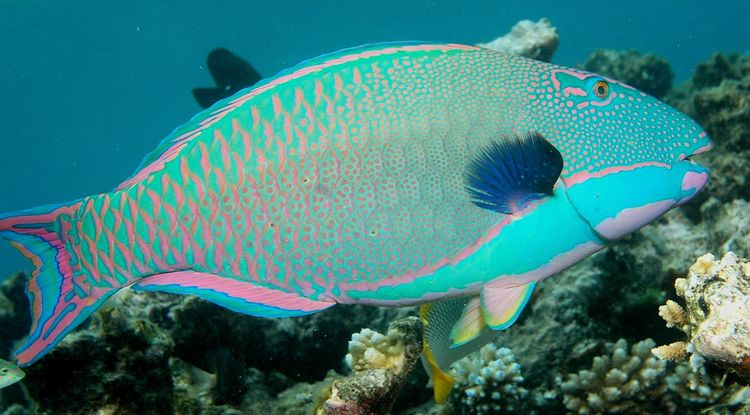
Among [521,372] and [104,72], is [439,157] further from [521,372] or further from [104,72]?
[104,72]

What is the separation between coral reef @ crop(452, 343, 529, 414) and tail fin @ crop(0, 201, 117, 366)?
9.21ft

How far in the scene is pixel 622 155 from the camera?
6.15 feet

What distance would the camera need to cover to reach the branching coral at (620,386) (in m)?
3.70

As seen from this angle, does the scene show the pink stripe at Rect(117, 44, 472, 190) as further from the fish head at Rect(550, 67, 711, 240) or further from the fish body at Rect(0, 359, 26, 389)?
the fish body at Rect(0, 359, 26, 389)

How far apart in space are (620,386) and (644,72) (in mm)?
10904

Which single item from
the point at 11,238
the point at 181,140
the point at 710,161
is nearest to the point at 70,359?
the point at 11,238

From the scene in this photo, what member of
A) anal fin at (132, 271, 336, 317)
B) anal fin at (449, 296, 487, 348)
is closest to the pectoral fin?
anal fin at (449, 296, 487, 348)

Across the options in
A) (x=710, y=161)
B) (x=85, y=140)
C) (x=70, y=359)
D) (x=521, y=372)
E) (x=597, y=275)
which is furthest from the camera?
(x=85, y=140)

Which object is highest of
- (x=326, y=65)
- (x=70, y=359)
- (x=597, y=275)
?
(x=326, y=65)

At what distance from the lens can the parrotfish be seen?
1859 mm

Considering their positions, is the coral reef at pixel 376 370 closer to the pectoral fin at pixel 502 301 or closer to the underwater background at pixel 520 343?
the underwater background at pixel 520 343

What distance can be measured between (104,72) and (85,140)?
26602 mm

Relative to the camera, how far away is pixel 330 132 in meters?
1.92

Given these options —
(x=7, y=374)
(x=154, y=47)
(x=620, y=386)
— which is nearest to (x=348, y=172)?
(x=620, y=386)
